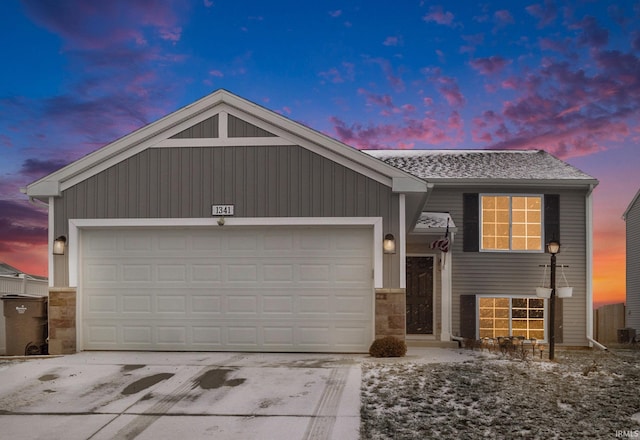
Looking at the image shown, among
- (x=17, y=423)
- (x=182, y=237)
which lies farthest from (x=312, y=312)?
(x=17, y=423)

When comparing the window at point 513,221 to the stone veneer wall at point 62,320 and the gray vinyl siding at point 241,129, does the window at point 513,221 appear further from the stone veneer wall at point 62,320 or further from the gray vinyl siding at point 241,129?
the stone veneer wall at point 62,320

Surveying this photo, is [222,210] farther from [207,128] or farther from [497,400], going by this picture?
[497,400]

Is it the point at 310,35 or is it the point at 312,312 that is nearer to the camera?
the point at 312,312

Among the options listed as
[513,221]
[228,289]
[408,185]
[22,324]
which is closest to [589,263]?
[513,221]

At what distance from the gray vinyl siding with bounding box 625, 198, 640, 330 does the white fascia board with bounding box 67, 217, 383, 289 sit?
15.0 metres

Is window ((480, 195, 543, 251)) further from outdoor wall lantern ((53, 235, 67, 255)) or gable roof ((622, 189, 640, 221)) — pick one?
outdoor wall lantern ((53, 235, 67, 255))

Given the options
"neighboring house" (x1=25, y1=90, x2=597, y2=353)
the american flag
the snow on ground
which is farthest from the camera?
the american flag

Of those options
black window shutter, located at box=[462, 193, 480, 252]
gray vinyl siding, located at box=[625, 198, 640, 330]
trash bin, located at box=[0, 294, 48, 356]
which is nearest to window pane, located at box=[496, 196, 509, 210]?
black window shutter, located at box=[462, 193, 480, 252]

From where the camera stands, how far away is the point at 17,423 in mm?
6551

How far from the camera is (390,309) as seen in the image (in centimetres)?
1005

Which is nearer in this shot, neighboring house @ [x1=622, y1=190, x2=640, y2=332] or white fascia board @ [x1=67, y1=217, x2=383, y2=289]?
white fascia board @ [x1=67, y1=217, x2=383, y2=289]

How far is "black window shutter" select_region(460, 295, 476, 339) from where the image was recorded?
14.4 metres

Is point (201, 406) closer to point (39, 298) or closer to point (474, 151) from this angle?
point (39, 298)

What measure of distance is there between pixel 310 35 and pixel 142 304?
8107mm
